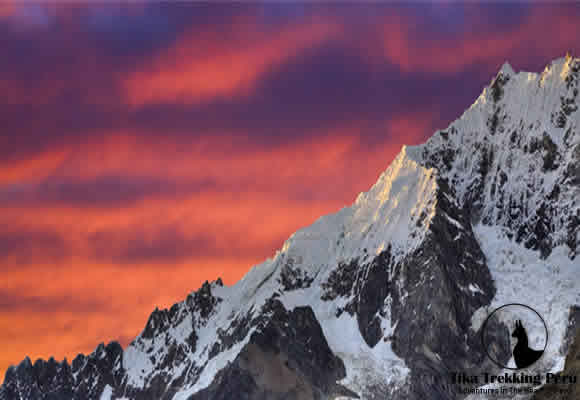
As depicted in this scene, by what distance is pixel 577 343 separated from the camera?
67250 millimetres

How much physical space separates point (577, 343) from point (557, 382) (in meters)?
3.22

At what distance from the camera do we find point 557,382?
6881cm

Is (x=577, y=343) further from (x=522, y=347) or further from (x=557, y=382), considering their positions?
(x=522, y=347)

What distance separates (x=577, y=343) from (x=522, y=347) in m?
18.1

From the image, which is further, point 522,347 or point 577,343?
point 522,347

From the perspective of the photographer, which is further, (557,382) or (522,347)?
(522,347)

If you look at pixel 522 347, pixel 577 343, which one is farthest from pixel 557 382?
pixel 522 347

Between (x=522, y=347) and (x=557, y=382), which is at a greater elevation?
(x=522, y=347)

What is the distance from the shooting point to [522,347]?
279 ft
